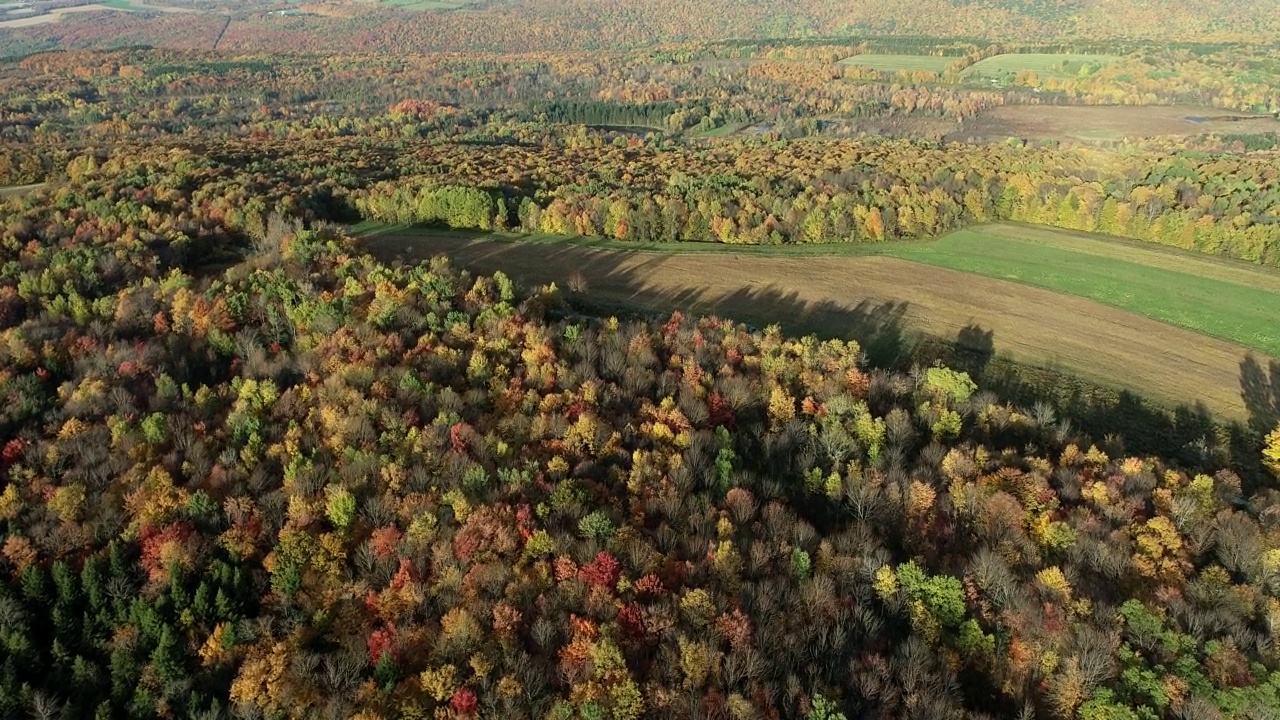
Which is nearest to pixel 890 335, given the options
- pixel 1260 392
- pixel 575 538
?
pixel 1260 392

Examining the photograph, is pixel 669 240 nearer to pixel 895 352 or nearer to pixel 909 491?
pixel 895 352

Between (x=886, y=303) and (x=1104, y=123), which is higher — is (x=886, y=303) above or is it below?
below

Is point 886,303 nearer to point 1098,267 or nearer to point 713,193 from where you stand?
point 1098,267

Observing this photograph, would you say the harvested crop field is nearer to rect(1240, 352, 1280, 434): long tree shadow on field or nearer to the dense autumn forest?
rect(1240, 352, 1280, 434): long tree shadow on field

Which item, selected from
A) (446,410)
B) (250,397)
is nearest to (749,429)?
(446,410)

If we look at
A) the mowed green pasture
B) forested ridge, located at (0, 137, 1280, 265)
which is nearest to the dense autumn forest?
the mowed green pasture

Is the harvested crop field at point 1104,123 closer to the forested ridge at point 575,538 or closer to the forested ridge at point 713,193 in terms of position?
the forested ridge at point 713,193
